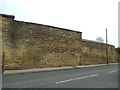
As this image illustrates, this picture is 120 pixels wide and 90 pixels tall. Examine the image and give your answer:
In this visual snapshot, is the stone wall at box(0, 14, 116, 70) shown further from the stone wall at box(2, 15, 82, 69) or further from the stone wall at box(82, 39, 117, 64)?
the stone wall at box(82, 39, 117, 64)

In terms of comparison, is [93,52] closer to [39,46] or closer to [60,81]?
[39,46]

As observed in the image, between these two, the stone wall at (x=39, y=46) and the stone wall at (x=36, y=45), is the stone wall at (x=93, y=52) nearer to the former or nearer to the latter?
the stone wall at (x=39, y=46)

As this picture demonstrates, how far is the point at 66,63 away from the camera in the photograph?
1447 centimetres

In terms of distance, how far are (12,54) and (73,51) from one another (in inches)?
350

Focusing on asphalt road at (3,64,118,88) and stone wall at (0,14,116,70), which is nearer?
asphalt road at (3,64,118,88)

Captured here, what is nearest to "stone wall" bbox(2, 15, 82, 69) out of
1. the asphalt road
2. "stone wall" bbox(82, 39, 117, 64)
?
"stone wall" bbox(82, 39, 117, 64)

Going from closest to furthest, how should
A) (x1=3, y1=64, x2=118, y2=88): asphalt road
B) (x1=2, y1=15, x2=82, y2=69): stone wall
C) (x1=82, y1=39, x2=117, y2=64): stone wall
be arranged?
1. (x1=3, y1=64, x2=118, y2=88): asphalt road
2. (x1=2, y1=15, x2=82, y2=69): stone wall
3. (x1=82, y1=39, x2=117, y2=64): stone wall

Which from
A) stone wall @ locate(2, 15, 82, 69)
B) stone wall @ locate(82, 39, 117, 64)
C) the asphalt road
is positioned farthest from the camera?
stone wall @ locate(82, 39, 117, 64)

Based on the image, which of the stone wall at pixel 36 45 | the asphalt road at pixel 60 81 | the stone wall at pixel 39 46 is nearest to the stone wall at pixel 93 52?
the stone wall at pixel 39 46

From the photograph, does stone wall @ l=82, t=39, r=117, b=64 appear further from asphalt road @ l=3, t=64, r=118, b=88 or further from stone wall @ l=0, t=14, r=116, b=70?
asphalt road @ l=3, t=64, r=118, b=88

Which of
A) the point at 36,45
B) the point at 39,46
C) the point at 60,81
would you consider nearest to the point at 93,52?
the point at 39,46

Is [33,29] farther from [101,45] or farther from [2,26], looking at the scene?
[101,45]

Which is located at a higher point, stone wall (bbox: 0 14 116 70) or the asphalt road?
stone wall (bbox: 0 14 116 70)

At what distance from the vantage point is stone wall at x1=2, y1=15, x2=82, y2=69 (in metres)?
10.4
